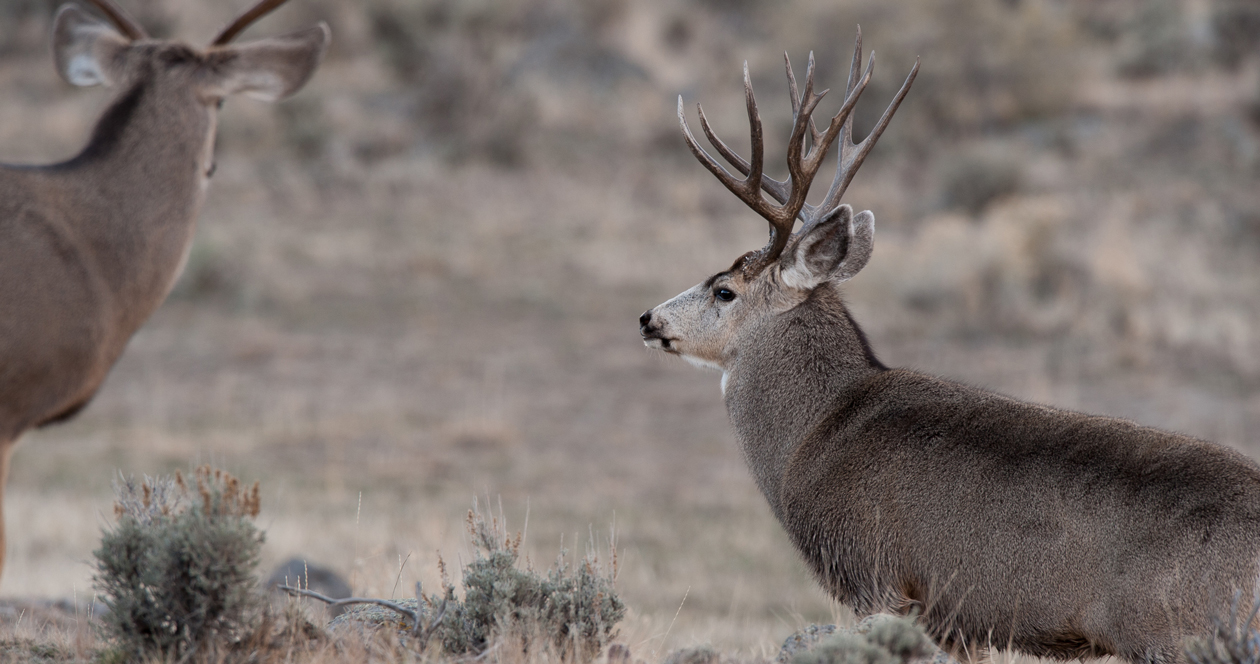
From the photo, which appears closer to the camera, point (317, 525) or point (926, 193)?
point (317, 525)

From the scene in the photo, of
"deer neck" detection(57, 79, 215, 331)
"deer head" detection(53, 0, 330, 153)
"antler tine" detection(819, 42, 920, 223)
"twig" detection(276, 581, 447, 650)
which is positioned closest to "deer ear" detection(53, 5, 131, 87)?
"deer head" detection(53, 0, 330, 153)

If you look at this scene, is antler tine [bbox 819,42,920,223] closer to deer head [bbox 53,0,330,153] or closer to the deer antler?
the deer antler

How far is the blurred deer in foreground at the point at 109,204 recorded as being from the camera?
491 centimetres

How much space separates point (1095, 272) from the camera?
1759 cm

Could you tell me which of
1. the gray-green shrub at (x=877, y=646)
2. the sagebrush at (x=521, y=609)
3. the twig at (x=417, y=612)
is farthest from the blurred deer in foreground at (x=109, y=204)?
the gray-green shrub at (x=877, y=646)

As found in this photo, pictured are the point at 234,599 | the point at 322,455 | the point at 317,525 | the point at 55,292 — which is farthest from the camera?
the point at 322,455

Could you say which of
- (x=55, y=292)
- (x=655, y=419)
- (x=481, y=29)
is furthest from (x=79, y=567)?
(x=481, y=29)

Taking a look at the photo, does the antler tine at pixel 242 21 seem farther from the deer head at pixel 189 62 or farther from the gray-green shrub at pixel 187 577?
the gray-green shrub at pixel 187 577

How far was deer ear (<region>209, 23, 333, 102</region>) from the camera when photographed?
6180 millimetres

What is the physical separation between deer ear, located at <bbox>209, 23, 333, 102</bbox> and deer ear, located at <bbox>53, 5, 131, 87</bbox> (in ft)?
1.82

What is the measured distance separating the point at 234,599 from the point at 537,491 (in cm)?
873

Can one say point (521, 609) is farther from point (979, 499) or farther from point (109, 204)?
point (109, 204)

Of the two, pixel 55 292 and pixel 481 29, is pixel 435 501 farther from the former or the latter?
pixel 481 29

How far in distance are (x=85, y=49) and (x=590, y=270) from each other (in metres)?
14.2
